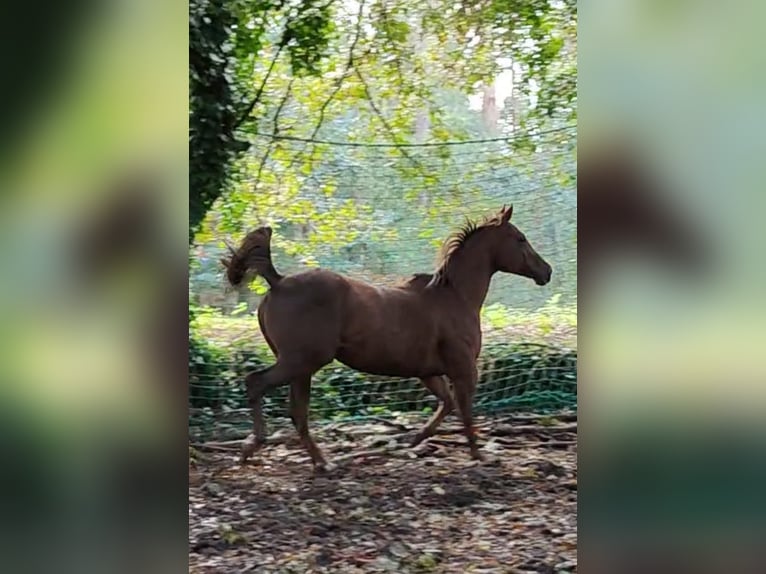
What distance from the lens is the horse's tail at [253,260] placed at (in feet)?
6.89

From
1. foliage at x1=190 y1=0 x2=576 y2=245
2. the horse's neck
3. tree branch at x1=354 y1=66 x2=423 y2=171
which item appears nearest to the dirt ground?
the horse's neck

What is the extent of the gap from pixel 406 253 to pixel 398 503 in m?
0.67

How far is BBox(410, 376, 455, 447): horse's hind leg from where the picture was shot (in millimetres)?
2172

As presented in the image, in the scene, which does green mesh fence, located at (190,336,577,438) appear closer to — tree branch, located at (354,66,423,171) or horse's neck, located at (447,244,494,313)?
horse's neck, located at (447,244,494,313)
